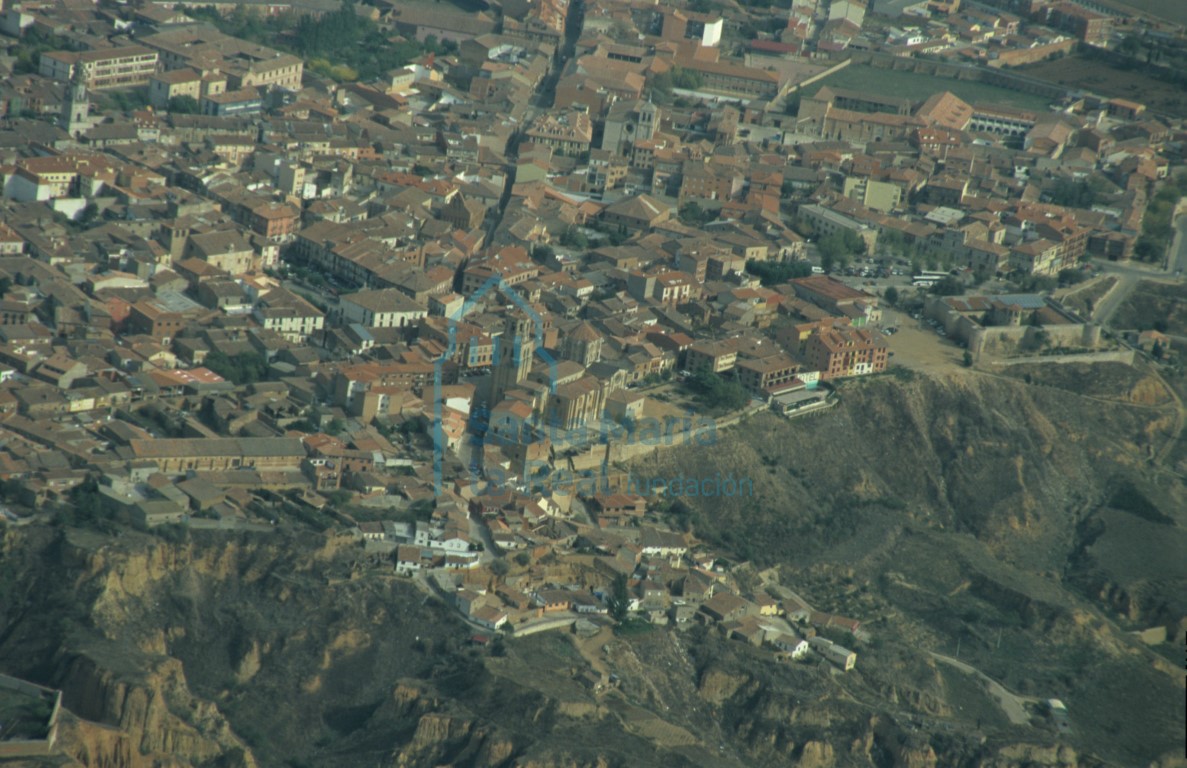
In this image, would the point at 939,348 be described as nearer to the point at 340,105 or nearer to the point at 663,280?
the point at 663,280

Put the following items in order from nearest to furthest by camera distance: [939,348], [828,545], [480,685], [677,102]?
[480,685] → [828,545] → [939,348] → [677,102]

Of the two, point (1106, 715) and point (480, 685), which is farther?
point (1106, 715)

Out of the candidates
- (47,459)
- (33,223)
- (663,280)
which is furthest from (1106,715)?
(33,223)

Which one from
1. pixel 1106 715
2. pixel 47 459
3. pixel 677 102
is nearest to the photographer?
pixel 47 459

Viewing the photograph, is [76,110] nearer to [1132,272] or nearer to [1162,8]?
[1132,272]

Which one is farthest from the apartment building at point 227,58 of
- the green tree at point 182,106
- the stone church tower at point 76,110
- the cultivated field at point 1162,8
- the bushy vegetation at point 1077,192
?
the cultivated field at point 1162,8

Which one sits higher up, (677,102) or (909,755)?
(677,102)

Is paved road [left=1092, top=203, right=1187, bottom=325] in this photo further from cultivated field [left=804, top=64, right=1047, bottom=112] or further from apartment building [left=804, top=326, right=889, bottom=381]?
cultivated field [left=804, top=64, right=1047, bottom=112]
